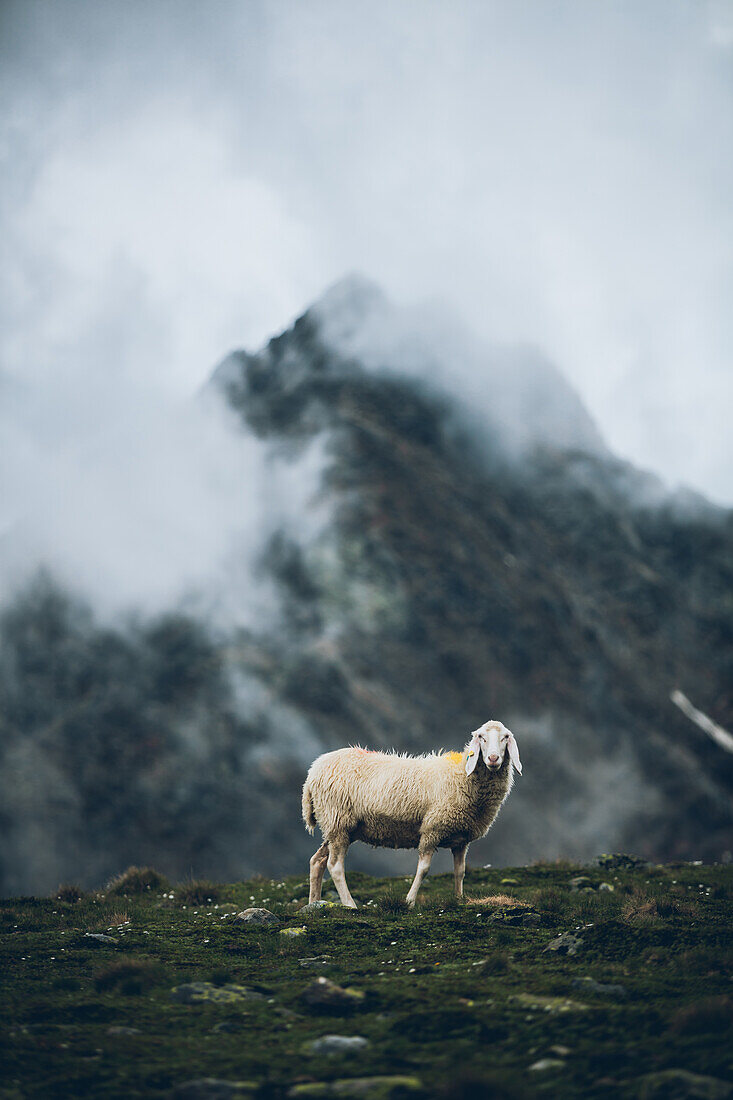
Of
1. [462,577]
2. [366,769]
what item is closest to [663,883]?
[366,769]

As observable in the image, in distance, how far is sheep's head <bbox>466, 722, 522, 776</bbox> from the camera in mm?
14766

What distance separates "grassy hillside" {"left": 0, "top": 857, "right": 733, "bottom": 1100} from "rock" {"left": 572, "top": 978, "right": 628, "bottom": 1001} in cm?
2

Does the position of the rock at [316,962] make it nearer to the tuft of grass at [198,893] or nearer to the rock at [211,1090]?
the rock at [211,1090]

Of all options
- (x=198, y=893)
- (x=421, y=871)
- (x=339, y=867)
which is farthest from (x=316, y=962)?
(x=198, y=893)

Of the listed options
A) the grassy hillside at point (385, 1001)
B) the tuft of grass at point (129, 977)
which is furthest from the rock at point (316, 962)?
the tuft of grass at point (129, 977)

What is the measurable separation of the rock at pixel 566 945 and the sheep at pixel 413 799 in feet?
13.4

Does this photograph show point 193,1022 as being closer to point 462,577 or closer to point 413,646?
point 413,646

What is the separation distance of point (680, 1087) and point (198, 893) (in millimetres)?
13675

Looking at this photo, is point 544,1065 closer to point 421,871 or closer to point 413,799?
point 421,871

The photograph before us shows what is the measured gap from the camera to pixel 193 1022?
332 inches

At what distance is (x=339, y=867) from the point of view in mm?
15625

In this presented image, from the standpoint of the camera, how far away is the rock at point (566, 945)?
33.9 feet

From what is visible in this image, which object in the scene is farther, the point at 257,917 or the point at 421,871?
the point at 421,871

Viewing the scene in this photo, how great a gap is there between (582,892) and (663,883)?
276 centimetres
